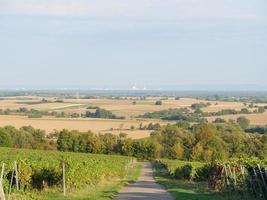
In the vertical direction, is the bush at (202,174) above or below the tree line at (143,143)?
above

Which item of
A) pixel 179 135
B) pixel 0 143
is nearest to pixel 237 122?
pixel 179 135

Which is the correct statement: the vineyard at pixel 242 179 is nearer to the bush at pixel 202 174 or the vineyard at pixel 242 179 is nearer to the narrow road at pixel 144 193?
the bush at pixel 202 174

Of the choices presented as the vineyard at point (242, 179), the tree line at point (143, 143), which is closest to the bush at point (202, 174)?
the vineyard at point (242, 179)

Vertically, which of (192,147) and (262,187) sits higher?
(262,187)

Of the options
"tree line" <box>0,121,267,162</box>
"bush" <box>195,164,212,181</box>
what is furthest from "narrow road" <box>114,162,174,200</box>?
"tree line" <box>0,121,267,162</box>

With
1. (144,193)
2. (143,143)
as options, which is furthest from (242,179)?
(143,143)

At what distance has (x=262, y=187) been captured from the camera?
70.6 feet

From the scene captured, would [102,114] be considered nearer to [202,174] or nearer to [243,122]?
[243,122]

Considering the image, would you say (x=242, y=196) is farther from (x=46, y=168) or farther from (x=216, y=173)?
(x=46, y=168)

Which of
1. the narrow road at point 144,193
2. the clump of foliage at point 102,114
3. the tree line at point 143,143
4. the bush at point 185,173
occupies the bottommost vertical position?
the tree line at point 143,143

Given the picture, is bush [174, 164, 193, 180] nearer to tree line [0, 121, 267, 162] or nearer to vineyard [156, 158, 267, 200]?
vineyard [156, 158, 267, 200]

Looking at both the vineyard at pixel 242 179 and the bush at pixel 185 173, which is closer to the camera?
the vineyard at pixel 242 179

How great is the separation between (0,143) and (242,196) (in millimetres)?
77983

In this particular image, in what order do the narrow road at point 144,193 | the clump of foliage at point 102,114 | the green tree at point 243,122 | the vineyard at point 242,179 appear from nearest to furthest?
the vineyard at point 242,179
the narrow road at point 144,193
the green tree at point 243,122
the clump of foliage at point 102,114
